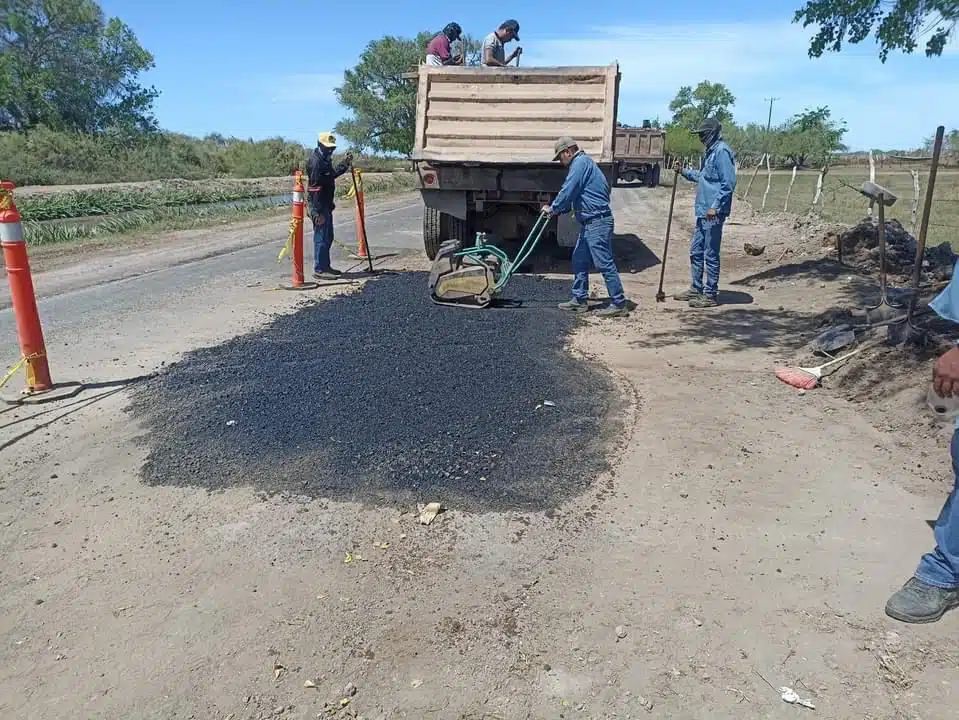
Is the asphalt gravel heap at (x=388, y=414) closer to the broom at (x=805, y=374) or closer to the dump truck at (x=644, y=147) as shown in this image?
the broom at (x=805, y=374)

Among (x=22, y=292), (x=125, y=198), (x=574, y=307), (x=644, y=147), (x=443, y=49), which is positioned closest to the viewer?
(x=22, y=292)

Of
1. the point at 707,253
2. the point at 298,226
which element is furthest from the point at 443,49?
the point at 707,253

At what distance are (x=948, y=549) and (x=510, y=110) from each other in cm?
779

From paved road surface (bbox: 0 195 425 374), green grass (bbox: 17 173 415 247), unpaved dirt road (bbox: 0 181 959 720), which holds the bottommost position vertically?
unpaved dirt road (bbox: 0 181 959 720)

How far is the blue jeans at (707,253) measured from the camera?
837 cm

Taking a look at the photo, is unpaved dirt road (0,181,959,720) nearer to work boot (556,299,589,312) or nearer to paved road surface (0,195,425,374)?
paved road surface (0,195,425,374)

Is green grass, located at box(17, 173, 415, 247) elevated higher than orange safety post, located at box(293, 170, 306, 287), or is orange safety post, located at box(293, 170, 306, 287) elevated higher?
orange safety post, located at box(293, 170, 306, 287)

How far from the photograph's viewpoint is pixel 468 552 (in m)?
3.28

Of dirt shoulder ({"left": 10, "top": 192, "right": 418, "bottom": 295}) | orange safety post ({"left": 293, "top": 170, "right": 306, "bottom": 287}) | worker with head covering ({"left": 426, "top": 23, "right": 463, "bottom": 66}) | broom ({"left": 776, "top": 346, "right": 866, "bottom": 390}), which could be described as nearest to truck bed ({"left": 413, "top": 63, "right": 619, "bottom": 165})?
worker with head covering ({"left": 426, "top": 23, "right": 463, "bottom": 66})

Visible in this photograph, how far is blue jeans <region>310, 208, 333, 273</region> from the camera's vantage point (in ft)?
32.4

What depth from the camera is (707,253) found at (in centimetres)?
842

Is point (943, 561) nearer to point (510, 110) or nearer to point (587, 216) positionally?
point (587, 216)

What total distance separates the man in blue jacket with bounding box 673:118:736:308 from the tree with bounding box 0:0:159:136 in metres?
47.8

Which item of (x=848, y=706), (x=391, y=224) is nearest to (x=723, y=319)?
(x=848, y=706)
